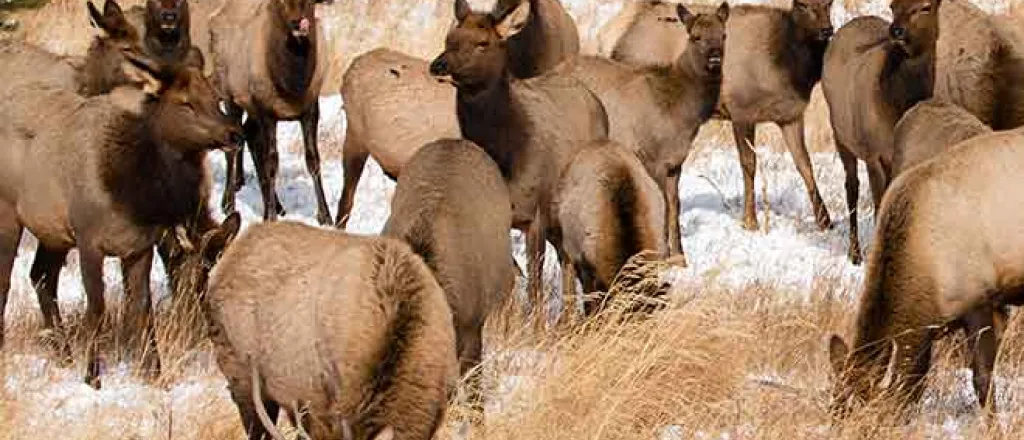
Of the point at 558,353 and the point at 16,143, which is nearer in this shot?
the point at 558,353

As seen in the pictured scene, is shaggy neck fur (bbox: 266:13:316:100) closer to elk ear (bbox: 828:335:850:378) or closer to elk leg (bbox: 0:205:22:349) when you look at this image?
elk leg (bbox: 0:205:22:349)

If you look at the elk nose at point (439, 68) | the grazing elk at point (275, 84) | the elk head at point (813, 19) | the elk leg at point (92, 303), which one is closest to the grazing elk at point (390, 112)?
the grazing elk at point (275, 84)

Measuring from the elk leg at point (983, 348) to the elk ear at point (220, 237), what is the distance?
376 centimetres

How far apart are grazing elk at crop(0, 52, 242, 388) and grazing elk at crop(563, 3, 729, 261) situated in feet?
14.5

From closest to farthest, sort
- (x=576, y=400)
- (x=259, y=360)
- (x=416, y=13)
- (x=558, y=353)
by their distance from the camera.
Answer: (x=259, y=360), (x=576, y=400), (x=558, y=353), (x=416, y=13)

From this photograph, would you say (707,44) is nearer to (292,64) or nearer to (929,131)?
(929,131)

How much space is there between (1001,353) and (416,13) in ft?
51.8

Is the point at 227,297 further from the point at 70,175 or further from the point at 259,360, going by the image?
the point at 70,175

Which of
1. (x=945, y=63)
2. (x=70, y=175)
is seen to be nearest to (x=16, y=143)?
(x=70, y=175)

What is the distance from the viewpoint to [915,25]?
43.5ft

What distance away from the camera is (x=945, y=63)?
1410 cm

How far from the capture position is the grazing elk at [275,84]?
52.0 ft

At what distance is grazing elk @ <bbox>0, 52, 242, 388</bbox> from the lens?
33.2ft

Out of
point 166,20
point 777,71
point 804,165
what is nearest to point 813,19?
point 777,71
